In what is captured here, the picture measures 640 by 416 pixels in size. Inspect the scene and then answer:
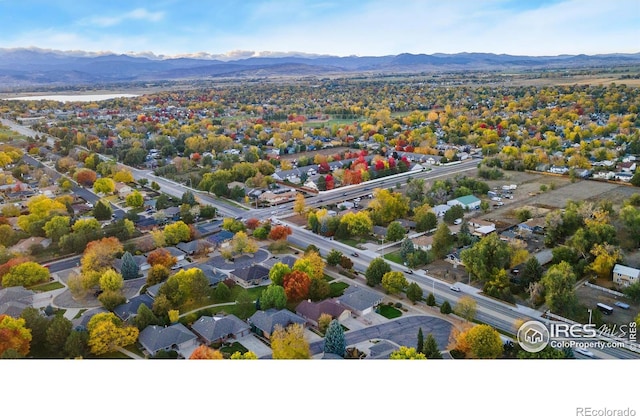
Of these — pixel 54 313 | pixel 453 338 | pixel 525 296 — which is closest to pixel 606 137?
pixel 525 296

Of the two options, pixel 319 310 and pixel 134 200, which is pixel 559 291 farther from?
pixel 134 200

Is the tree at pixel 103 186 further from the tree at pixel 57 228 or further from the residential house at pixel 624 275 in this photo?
the residential house at pixel 624 275

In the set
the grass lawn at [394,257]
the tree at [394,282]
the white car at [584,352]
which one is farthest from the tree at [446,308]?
the grass lawn at [394,257]

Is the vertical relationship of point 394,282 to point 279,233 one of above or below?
below

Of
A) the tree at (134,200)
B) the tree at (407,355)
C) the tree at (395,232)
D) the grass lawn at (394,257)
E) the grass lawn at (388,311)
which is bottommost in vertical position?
the grass lawn at (388,311)

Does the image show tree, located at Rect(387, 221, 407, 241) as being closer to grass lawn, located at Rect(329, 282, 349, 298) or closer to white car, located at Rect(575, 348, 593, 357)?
grass lawn, located at Rect(329, 282, 349, 298)

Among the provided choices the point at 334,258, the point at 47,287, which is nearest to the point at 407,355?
the point at 334,258
